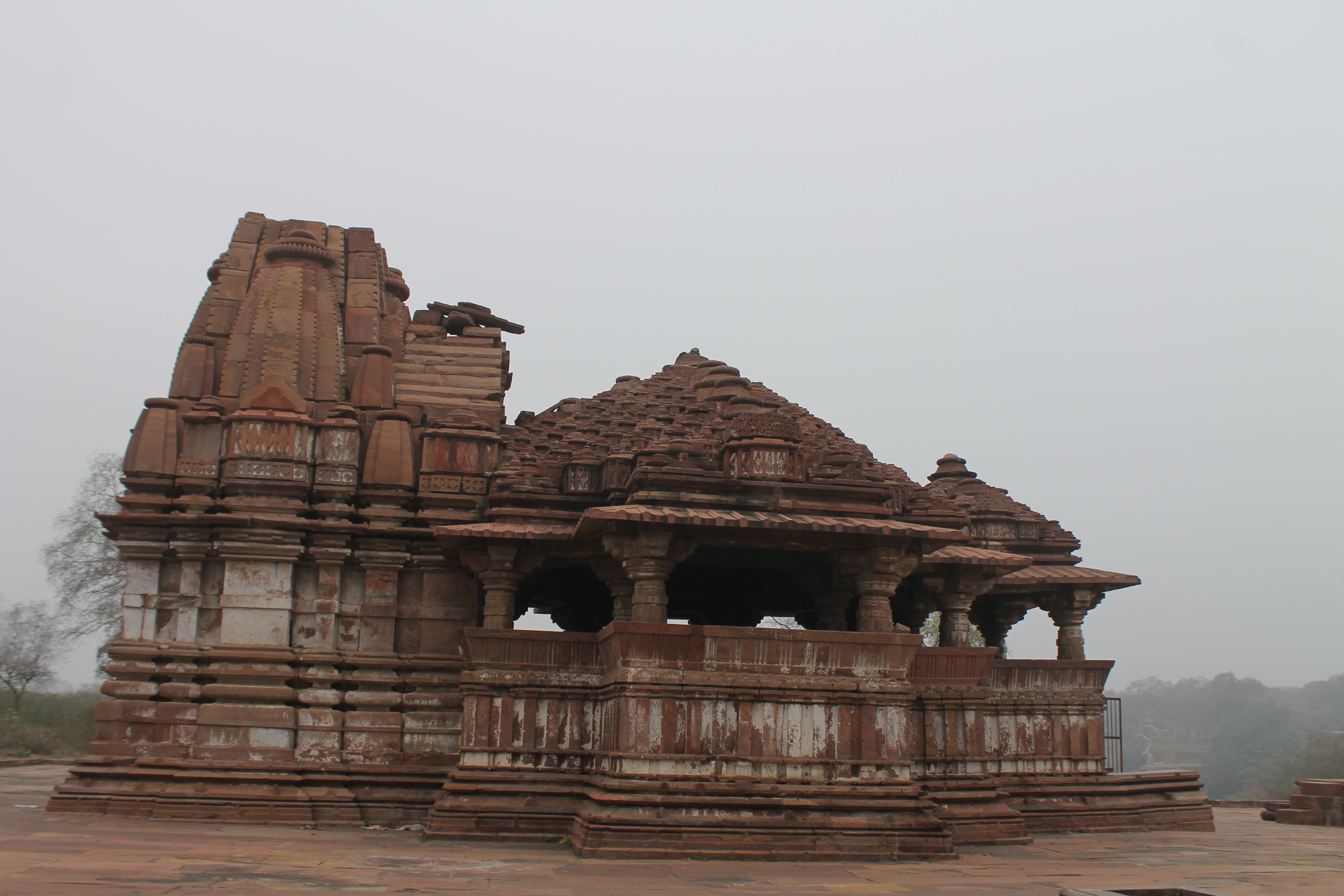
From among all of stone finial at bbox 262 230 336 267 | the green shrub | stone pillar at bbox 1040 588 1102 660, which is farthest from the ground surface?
the green shrub

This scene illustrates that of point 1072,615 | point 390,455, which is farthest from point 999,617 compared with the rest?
point 390,455

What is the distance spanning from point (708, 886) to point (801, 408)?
284 inches

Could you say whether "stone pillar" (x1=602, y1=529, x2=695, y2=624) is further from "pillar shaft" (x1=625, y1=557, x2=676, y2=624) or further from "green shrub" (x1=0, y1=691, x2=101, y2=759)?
"green shrub" (x1=0, y1=691, x2=101, y2=759)

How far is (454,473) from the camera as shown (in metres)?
13.3

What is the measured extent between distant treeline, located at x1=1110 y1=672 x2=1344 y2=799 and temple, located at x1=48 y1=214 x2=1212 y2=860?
30872 mm

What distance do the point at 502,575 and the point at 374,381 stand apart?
418 cm

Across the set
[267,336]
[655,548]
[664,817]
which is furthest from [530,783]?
[267,336]

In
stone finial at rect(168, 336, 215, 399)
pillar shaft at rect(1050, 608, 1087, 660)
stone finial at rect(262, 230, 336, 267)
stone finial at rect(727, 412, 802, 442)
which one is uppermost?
Answer: stone finial at rect(262, 230, 336, 267)

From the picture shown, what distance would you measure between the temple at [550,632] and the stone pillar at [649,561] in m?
0.03

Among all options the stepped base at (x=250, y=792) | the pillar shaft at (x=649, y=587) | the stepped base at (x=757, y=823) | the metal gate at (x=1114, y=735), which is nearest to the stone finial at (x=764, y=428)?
the pillar shaft at (x=649, y=587)

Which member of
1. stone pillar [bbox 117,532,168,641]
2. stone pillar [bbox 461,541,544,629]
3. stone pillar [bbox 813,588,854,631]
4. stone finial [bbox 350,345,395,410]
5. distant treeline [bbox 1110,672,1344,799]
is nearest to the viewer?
stone pillar [bbox 461,541,544,629]

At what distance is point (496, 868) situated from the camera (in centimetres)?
848

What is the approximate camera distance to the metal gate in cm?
1542

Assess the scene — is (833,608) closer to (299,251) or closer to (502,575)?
(502,575)
